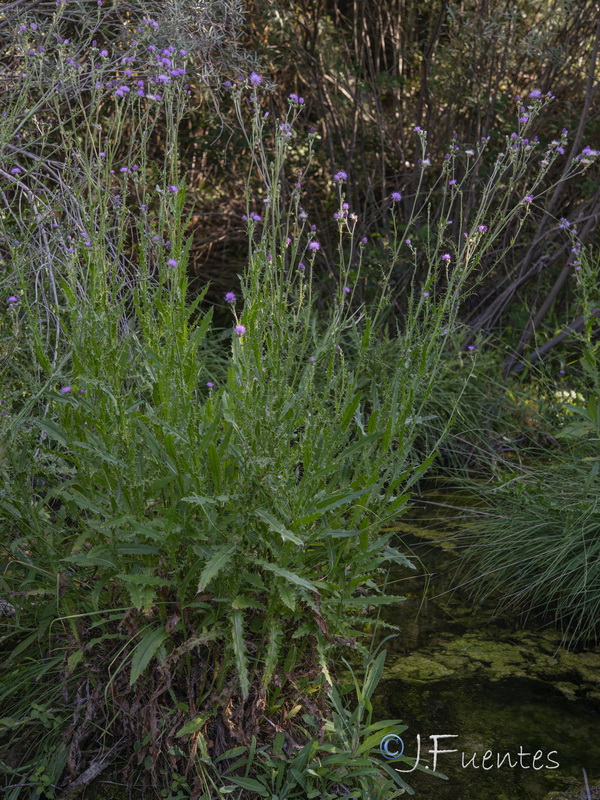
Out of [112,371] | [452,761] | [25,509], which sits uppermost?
[112,371]

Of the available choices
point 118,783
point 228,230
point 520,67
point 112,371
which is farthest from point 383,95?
point 118,783

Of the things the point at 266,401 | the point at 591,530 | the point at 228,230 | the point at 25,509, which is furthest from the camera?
the point at 228,230

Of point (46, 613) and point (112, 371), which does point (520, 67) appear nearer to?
point (112, 371)

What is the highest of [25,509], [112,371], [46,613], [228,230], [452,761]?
[112,371]

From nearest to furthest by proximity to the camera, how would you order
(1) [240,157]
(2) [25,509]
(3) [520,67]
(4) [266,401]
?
(4) [266,401] → (2) [25,509] → (3) [520,67] → (1) [240,157]

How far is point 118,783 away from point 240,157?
15.5 feet

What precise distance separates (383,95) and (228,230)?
1529mm

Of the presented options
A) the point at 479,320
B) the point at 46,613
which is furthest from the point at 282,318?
the point at 479,320

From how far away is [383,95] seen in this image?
6.14m

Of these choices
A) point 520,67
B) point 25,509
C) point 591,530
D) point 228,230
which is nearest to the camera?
point 25,509

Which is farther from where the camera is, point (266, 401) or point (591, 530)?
point (591, 530)

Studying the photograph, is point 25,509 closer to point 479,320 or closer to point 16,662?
point 16,662

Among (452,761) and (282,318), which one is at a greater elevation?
(282,318)

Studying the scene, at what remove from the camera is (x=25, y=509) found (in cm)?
220
